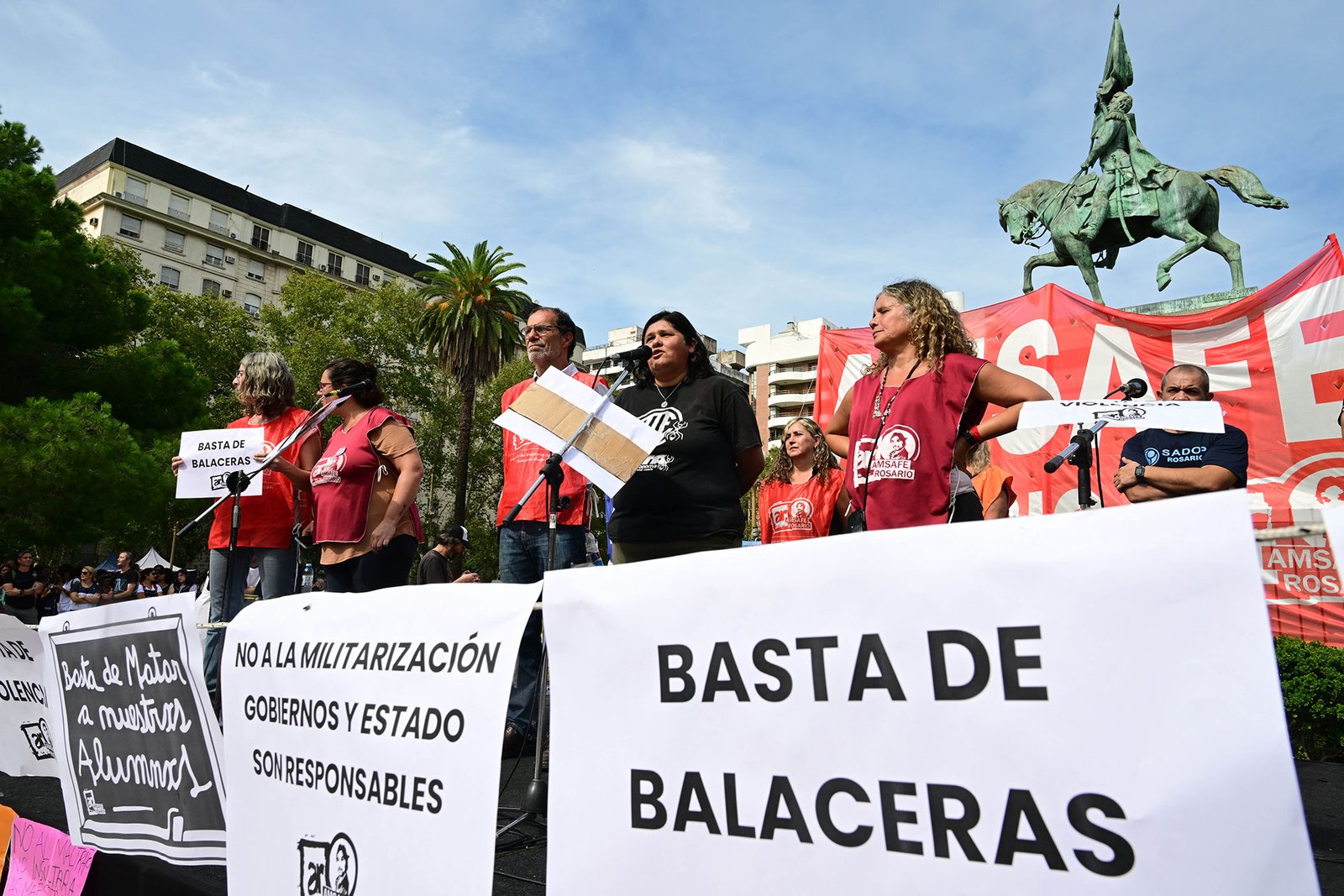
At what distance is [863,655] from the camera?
124 cm

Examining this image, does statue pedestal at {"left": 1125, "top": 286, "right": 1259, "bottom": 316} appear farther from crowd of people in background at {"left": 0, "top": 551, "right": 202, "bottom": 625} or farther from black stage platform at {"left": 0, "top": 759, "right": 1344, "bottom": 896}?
crowd of people in background at {"left": 0, "top": 551, "right": 202, "bottom": 625}

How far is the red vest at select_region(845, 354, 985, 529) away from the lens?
8.63 feet

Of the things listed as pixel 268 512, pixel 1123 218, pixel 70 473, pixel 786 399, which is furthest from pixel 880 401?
pixel 786 399

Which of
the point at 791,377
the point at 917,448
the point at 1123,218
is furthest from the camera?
the point at 791,377

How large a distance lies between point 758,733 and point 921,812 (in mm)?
262

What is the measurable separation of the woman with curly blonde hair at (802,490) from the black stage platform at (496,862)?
217 centimetres

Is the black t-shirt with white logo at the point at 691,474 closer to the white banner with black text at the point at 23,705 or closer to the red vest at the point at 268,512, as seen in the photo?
the red vest at the point at 268,512

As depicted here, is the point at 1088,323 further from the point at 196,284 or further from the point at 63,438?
the point at 196,284

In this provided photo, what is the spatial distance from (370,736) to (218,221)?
5737 centimetres

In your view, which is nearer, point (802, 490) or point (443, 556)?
point (802, 490)

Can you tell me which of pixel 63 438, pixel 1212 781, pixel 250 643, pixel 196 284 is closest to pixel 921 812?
pixel 1212 781

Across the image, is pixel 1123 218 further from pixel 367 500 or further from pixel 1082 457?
pixel 367 500

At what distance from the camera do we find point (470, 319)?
3088cm

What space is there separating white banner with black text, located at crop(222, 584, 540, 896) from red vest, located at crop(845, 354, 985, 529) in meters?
1.43
